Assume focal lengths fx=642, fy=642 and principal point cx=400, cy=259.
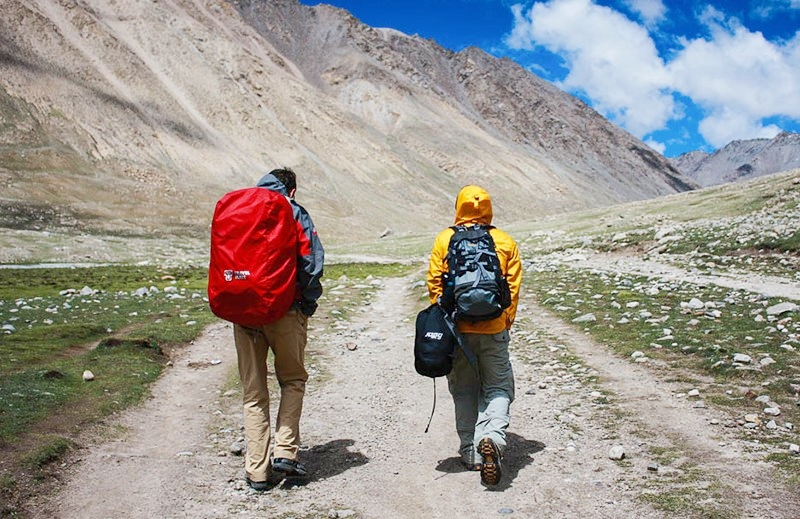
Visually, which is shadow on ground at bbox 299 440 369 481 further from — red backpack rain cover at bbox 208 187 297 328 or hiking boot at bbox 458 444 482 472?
red backpack rain cover at bbox 208 187 297 328

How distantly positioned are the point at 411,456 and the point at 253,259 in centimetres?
318

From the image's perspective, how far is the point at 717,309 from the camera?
14945 millimetres

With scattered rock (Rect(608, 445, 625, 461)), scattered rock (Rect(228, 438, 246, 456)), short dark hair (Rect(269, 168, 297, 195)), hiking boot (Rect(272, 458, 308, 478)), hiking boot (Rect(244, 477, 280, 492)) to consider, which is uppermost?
short dark hair (Rect(269, 168, 297, 195))

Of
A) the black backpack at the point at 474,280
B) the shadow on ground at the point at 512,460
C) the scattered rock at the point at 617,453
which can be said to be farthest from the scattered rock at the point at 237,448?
the scattered rock at the point at 617,453

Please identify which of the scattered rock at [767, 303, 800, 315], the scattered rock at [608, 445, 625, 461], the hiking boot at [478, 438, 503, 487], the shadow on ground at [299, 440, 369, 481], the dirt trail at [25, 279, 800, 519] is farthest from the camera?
the scattered rock at [767, 303, 800, 315]

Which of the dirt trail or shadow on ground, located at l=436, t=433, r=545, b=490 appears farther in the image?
shadow on ground, located at l=436, t=433, r=545, b=490

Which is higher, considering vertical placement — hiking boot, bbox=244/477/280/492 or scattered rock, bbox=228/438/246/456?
hiking boot, bbox=244/477/280/492

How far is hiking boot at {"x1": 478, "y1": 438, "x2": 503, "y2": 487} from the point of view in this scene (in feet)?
22.1

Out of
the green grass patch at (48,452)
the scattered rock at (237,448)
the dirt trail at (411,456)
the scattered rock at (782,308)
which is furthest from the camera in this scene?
the scattered rock at (782,308)

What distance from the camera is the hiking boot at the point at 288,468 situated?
7.16 metres

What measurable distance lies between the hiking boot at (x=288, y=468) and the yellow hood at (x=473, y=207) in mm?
3399

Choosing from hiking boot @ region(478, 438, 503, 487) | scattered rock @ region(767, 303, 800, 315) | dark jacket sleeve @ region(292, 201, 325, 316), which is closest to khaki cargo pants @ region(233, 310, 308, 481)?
dark jacket sleeve @ region(292, 201, 325, 316)

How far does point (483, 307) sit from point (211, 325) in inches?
521

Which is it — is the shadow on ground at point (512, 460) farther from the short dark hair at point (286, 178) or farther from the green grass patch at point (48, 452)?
the green grass patch at point (48, 452)
